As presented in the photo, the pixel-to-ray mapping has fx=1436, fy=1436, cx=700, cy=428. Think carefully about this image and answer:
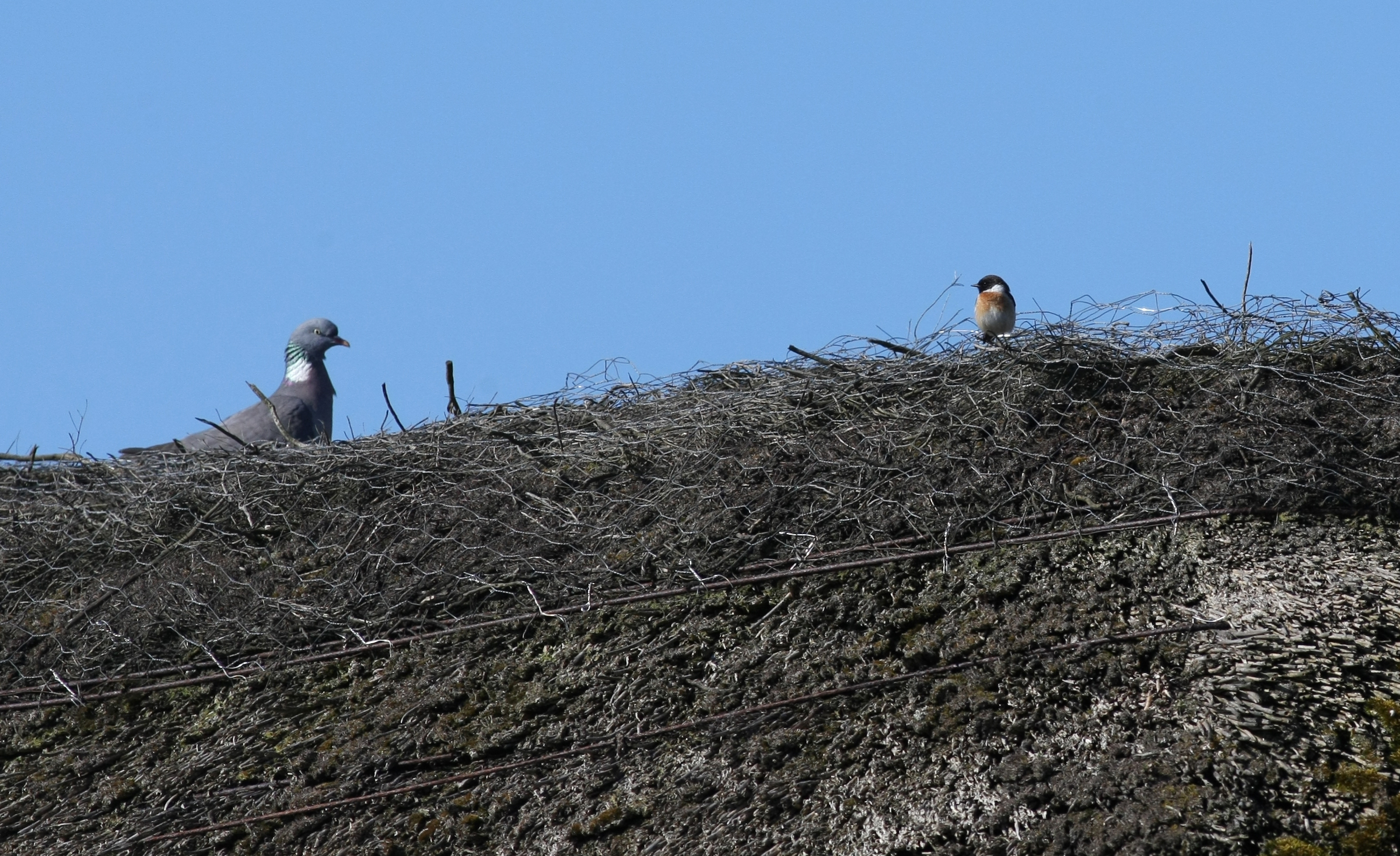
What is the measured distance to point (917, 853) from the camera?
2863 mm

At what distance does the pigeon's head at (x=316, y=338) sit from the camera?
8594 mm

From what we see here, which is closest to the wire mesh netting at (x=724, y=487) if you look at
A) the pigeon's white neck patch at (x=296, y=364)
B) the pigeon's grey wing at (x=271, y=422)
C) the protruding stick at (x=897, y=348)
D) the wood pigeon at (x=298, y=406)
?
the protruding stick at (x=897, y=348)

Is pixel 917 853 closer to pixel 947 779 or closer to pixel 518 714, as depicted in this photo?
pixel 947 779

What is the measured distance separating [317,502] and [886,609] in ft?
7.13

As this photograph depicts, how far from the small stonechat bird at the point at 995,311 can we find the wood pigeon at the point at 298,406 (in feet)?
9.90

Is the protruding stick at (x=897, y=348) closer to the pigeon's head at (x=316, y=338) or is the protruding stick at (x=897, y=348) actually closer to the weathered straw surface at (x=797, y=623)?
the weathered straw surface at (x=797, y=623)

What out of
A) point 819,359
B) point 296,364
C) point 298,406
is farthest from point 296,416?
point 819,359

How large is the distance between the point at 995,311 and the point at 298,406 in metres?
4.19

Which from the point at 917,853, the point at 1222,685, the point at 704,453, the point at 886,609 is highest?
the point at 704,453

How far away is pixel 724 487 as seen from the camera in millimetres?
4055

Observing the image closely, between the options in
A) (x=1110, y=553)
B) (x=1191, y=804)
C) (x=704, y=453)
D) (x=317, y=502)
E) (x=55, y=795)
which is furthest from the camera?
(x=317, y=502)

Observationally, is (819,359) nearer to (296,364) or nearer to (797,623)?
(797,623)

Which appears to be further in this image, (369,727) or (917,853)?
(369,727)

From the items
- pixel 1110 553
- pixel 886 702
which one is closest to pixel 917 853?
pixel 886 702
